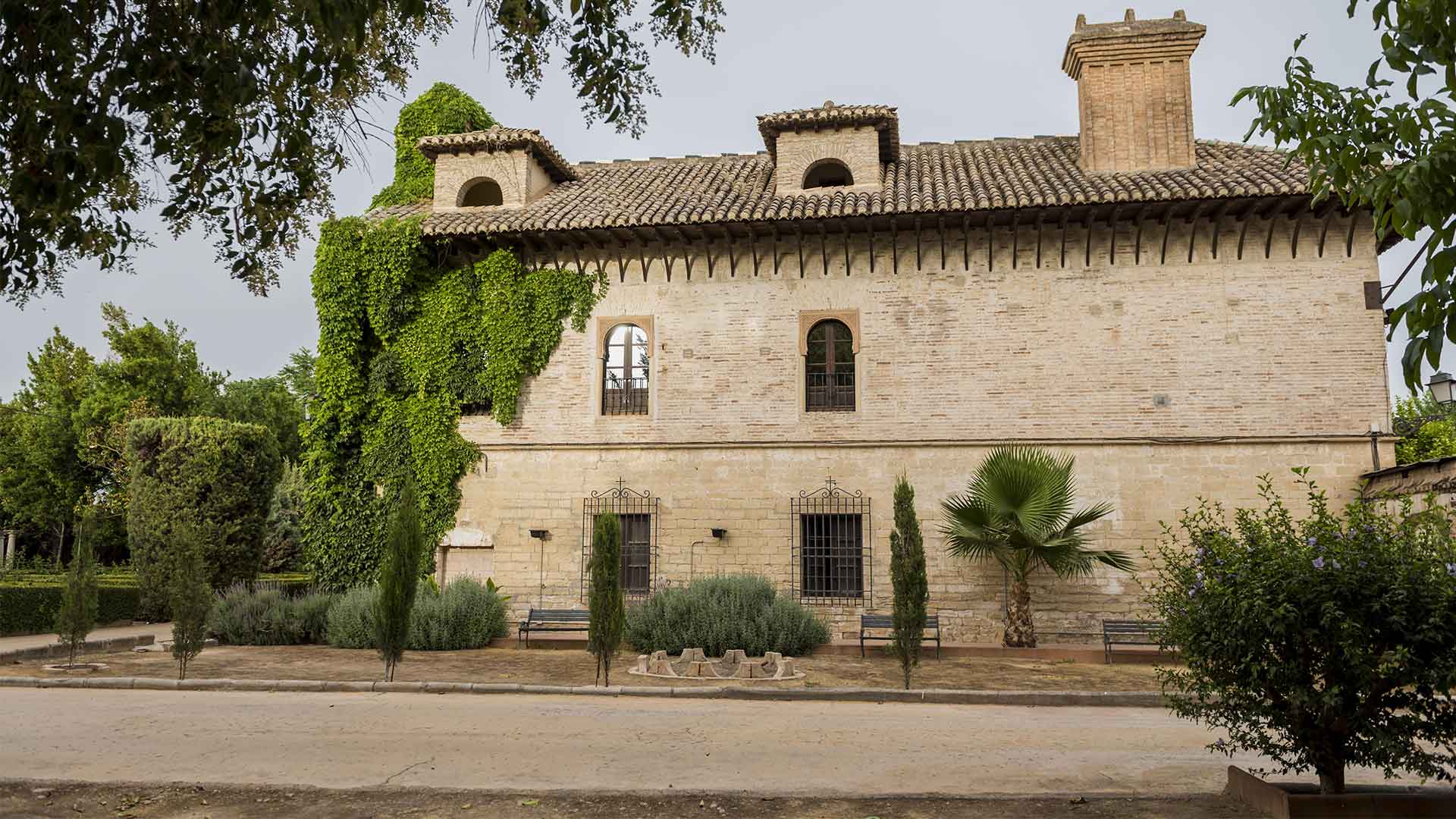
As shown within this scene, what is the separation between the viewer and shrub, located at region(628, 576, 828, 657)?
14.9 metres

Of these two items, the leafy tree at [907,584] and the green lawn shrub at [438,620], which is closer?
the leafy tree at [907,584]

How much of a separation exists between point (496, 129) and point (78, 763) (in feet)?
49.5

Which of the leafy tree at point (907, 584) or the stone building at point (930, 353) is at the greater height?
the stone building at point (930, 353)

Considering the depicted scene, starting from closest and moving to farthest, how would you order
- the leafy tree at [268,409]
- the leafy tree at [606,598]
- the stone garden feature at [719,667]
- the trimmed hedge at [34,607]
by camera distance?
the leafy tree at [606,598] → the stone garden feature at [719,667] → the trimmed hedge at [34,607] → the leafy tree at [268,409]

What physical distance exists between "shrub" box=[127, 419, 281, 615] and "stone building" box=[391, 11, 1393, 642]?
20.0 ft

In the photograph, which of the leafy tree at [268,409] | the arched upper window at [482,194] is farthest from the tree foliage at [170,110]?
the leafy tree at [268,409]

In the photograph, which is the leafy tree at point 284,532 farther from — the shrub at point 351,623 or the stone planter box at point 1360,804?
the stone planter box at point 1360,804

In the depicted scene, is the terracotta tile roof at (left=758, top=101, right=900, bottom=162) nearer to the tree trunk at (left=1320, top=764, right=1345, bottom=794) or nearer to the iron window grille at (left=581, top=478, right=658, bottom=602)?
the iron window grille at (left=581, top=478, right=658, bottom=602)

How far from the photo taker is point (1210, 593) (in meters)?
6.12

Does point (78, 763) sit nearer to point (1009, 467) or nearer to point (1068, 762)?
point (1068, 762)

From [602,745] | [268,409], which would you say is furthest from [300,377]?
[602,745]

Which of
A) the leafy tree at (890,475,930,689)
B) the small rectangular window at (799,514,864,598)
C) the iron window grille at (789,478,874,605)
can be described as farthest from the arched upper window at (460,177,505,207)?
the leafy tree at (890,475,930,689)

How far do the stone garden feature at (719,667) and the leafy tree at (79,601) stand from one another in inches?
333

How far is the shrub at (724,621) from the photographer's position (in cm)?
1488
